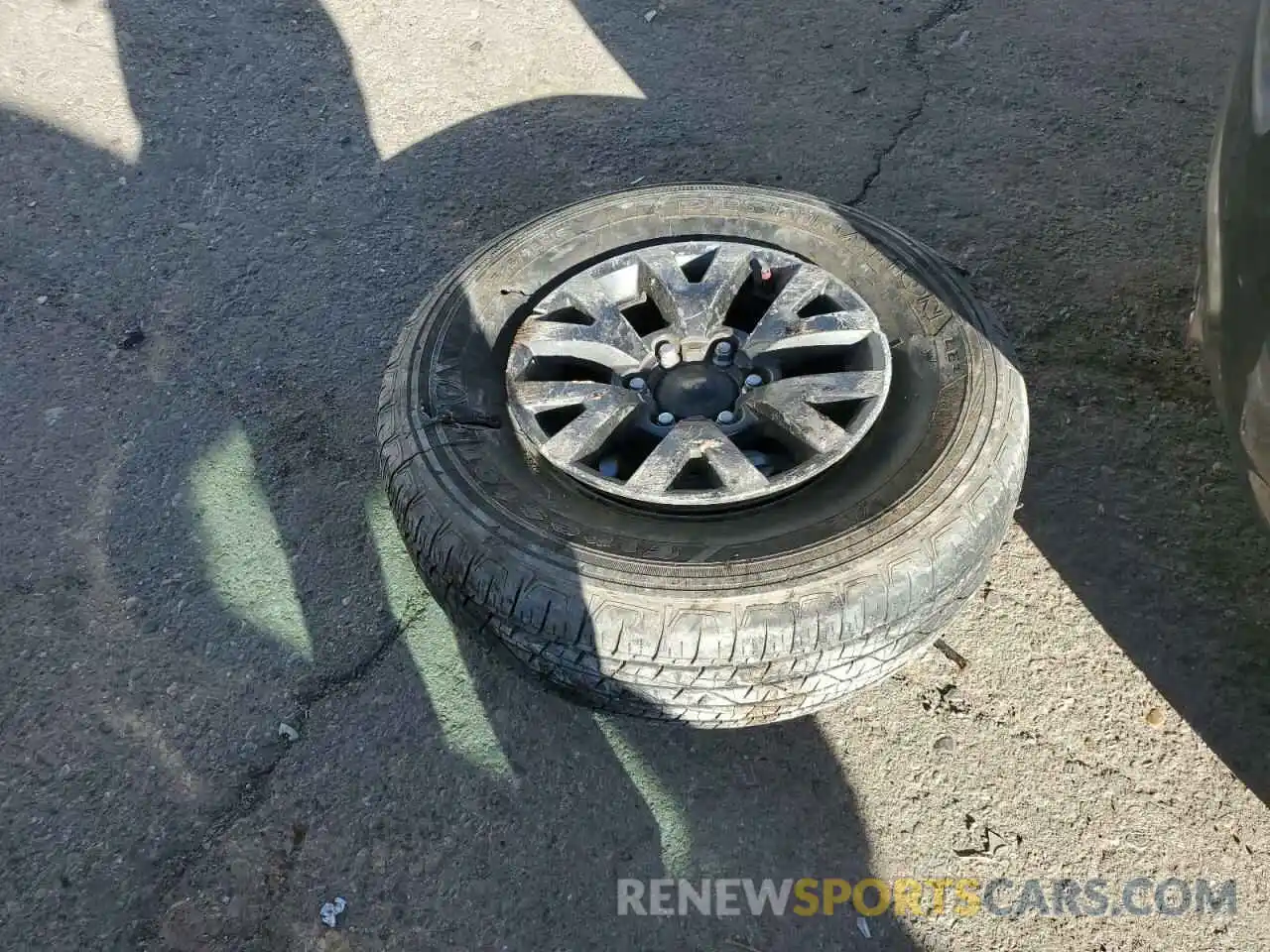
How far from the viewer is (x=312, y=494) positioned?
2.71 m

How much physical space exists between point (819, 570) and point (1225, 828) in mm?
1079

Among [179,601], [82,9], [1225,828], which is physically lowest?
[1225,828]

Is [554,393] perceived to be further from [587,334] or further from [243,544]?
[243,544]

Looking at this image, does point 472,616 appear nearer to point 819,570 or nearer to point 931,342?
point 819,570

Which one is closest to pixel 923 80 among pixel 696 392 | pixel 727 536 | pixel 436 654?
pixel 696 392

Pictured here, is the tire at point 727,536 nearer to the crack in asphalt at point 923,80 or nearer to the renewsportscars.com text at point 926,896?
the renewsportscars.com text at point 926,896

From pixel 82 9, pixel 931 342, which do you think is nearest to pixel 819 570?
pixel 931 342

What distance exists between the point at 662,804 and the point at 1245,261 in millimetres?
1549

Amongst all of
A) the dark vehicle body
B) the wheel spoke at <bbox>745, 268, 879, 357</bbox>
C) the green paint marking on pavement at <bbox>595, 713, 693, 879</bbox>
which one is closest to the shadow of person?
the green paint marking on pavement at <bbox>595, 713, 693, 879</bbox>

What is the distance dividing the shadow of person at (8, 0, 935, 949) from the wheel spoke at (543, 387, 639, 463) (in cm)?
59

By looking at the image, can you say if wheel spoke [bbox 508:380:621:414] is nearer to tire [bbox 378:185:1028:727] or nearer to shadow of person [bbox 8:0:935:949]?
tire [bbox 378:185:1028:727]

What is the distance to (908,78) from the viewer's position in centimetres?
369

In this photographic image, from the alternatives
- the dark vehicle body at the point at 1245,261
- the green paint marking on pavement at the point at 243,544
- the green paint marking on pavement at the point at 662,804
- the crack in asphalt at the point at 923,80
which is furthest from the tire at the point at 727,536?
the crack in asphalt at the point at 923,80

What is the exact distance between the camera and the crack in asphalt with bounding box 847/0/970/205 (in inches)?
132
